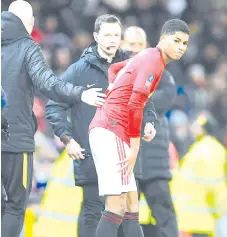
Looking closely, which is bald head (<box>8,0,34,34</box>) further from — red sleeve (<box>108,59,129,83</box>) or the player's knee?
the player's knee

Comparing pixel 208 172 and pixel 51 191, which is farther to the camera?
pixel 208 172

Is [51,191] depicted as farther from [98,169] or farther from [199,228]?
[98,169]

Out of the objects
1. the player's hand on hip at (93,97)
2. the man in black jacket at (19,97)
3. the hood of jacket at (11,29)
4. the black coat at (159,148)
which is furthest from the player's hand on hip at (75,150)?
the black coat at (159,148)

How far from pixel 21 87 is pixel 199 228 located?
3950 mm

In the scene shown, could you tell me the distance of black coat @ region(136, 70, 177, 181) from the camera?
32.3 ft

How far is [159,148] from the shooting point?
32.5ft

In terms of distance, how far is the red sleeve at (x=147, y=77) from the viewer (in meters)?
7.96

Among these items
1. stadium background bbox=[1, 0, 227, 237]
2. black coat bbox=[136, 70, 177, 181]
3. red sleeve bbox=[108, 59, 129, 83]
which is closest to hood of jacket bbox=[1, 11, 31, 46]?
red sleeve bbox=[108, 59, 129, 83]

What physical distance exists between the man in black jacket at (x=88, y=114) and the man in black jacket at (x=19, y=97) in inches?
23.0

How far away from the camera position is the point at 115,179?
808 cm

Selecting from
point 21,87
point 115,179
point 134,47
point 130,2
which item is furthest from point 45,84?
point 130,2

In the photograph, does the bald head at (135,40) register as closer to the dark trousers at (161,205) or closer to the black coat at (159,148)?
the black coat at (159,148)

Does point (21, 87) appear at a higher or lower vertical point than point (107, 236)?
higher

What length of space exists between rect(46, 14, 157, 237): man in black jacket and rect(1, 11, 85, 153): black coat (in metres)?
0.59
